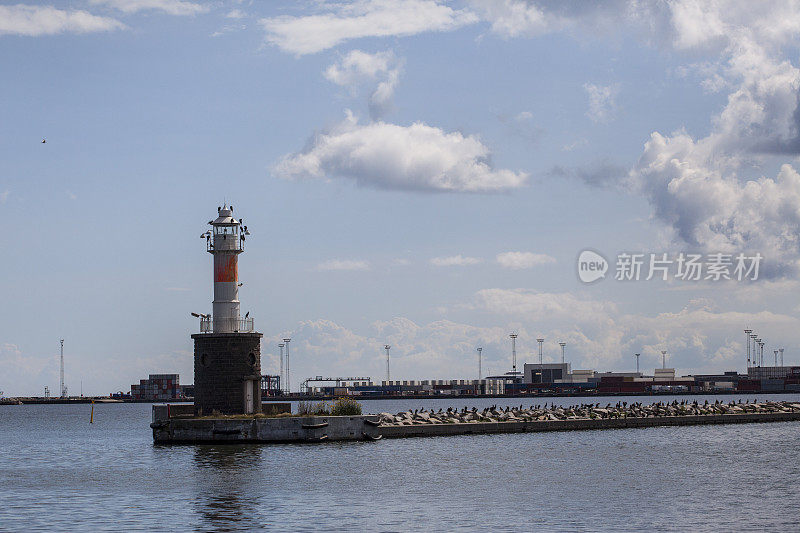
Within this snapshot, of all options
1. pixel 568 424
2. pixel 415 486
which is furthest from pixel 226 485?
pixel 568 424

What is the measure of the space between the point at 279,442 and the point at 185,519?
24574mm

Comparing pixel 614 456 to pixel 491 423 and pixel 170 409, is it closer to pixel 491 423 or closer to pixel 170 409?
pixel 491 423

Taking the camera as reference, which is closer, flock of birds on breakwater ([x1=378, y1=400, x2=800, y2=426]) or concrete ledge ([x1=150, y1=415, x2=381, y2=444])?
concrete ledge ([x1=150, y1=415, x2=381, y2=444])

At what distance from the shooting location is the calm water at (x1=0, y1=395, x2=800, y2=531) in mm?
36000

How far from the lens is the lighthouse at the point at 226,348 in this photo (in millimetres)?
62375

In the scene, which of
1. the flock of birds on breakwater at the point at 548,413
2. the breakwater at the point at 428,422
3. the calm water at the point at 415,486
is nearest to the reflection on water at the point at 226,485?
the calm water at the point at 415,486

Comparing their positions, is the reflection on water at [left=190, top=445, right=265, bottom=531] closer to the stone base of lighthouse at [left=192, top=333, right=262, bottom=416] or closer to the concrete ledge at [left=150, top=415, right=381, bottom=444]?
the concrete ledge at [left=150, top=415, right=381, bottom=444]

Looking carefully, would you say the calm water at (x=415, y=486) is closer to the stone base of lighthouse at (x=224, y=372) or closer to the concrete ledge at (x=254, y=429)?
the concrete ledge at (x=254, y=429)

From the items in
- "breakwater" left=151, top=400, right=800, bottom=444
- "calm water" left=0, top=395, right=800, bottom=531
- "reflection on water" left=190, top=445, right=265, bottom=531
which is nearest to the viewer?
"calm water" left=0, top=395, right=800, bottom=531

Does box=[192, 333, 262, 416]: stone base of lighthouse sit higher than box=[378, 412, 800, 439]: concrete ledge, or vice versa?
box=[192, 333, 262, 416]: stone base of lighthouse

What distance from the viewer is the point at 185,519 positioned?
36.5m

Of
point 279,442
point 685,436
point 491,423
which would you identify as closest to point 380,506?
point 279,442

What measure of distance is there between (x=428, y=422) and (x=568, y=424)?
13.1m

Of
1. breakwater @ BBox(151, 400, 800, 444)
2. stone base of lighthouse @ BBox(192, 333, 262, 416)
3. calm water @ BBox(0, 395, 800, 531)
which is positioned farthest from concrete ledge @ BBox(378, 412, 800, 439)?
stone base of lighthouse @ BBox(192, 333, 262, 416)
